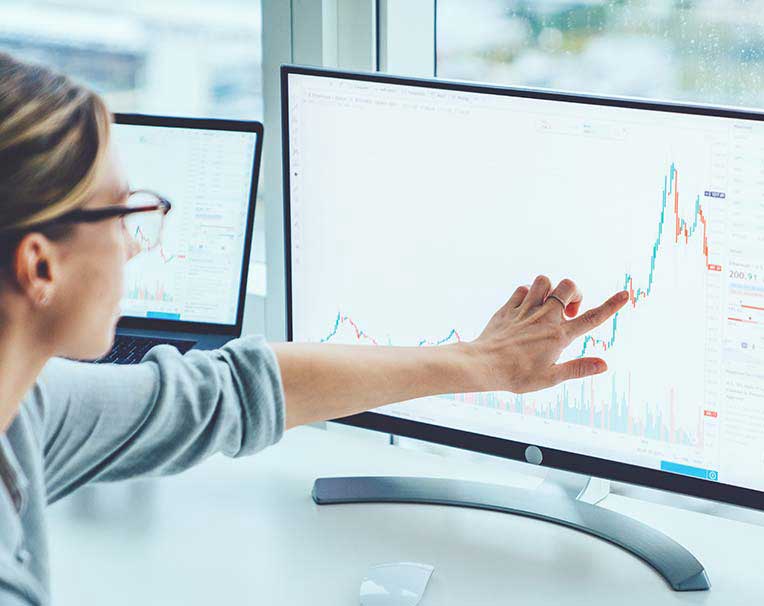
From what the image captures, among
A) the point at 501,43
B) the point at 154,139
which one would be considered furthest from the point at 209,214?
the point at 501,43

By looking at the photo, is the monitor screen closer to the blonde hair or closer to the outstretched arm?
the outstretched arm

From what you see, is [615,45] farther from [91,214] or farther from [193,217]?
[91,214]

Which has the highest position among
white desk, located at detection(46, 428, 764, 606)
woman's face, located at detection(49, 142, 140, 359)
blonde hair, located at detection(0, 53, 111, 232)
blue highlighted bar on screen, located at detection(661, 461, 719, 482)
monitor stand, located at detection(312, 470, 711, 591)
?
blonde hair, located at detection(0, 53, 111, 232)

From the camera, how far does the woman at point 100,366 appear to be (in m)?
0.76

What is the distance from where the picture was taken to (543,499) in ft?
3.92

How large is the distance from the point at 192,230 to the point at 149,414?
47cm

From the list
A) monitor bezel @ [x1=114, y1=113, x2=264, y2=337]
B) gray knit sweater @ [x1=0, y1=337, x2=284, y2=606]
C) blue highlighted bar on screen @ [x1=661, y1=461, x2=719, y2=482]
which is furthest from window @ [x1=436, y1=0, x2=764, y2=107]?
gray knit sweater @ [x1=0, y1=337, x2=284, y2=606]

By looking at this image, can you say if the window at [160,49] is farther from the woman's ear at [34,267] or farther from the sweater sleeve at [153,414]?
the woman's ear at [34,267]

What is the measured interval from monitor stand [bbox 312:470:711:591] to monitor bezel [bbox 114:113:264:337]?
277 mm

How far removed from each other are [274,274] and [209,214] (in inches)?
7.1

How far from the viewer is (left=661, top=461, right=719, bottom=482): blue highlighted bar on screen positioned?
105cm

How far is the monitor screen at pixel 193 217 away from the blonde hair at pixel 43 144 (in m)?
0.60

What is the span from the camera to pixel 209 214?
1398 millimetres

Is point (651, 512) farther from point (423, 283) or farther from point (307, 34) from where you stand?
point (307, 34)
